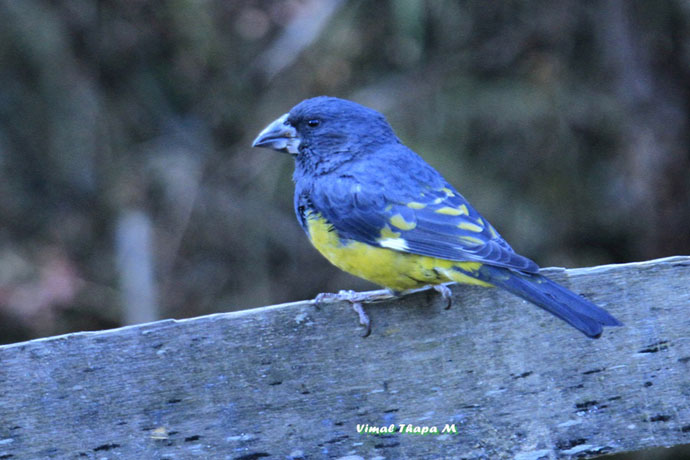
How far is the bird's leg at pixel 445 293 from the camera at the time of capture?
2523mm

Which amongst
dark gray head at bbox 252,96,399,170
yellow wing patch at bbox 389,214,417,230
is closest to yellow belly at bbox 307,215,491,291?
yellow wing patch at bbox 389,214,417,230

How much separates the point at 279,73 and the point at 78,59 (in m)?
1.48

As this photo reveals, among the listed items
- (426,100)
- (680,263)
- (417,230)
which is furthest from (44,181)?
(680,263)

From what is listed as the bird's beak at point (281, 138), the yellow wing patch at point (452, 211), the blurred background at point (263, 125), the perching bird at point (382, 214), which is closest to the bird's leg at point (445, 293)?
the perching bird at point (382, 214)

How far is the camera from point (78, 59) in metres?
6.02

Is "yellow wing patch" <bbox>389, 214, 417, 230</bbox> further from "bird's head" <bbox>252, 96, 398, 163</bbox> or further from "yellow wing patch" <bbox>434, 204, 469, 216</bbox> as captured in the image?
"bird's head" <bbox>252, 96, 398, 163</bbox>

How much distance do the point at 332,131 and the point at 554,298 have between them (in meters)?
1.54

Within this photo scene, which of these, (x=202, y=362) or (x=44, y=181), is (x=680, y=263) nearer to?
(x=202, y=362)

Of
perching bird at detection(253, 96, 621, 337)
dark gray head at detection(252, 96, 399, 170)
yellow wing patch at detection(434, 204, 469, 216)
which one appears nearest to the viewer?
perching bird at detection(253, 96, 621, 337)

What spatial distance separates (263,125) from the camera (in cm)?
586

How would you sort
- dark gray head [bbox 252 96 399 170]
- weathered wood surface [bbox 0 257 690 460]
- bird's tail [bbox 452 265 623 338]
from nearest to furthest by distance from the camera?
1. bird's tail [bbox 452 265 623 338]
2. weathered wood surface [bbox 0 257 690 460]
3. dark gray head [bbox 252 96 399 170]

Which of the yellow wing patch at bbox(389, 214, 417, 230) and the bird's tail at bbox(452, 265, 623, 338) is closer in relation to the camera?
the bird's tail at bbox(452, 265, 623, 338)

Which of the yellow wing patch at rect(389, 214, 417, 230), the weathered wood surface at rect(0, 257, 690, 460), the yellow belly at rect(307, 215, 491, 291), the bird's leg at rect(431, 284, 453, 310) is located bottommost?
the weathered wood surface at rect(0, 257, 690, 460)

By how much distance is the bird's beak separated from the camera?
361 cm
